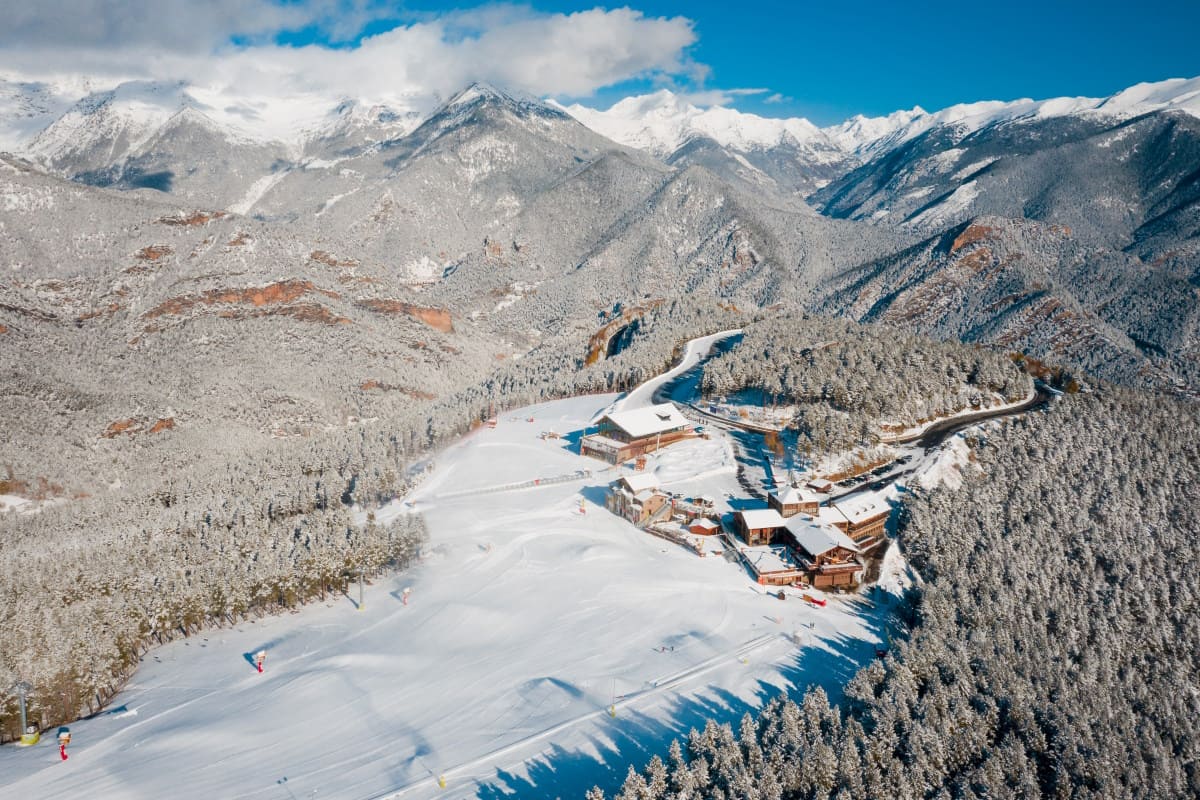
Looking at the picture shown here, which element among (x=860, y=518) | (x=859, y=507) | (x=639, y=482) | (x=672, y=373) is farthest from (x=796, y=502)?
(x=672, y=373)

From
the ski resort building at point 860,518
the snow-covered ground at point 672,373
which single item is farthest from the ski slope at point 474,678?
the snow-covered ground at point 672,373

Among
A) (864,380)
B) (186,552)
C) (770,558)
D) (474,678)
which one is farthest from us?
(864,380)

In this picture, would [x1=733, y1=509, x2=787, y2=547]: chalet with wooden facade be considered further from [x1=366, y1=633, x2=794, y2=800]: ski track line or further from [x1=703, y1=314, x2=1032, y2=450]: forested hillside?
[x1=703, y1=314, x2=1032, y2=450]: forested hillside

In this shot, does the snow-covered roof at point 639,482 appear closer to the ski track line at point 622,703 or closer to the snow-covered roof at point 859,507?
the snow-covered roof at point 859,507

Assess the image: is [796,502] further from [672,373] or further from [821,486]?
[672,373]

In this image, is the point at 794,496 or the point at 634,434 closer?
the point at 794,496

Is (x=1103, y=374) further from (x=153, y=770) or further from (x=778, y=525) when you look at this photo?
(x=153, y=770)

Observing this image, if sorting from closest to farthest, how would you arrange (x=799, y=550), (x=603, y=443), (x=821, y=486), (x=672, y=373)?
(x=799, y=550)
(x=821, y=486)
(x=603, y=443)
(x=672, y=373)

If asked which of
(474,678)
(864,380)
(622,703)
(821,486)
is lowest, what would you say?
(474,678)
